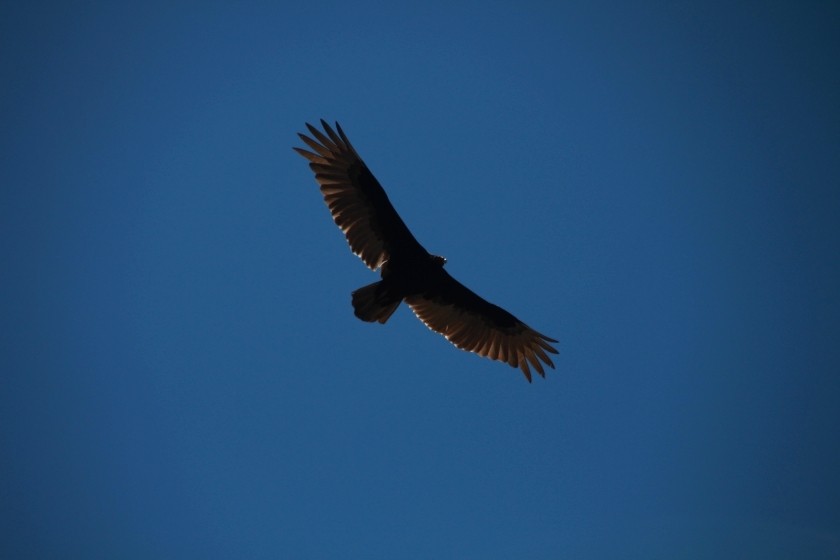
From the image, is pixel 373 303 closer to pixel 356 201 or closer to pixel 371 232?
pixel 371 232

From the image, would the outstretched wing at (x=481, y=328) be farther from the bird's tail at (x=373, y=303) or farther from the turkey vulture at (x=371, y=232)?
the bird's tail at (x=373, y=303)

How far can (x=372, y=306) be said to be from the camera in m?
11.2

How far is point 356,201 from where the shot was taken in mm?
11555

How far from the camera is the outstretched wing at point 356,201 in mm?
11391

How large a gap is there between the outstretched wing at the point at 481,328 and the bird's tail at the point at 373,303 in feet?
2.70

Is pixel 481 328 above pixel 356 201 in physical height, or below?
above

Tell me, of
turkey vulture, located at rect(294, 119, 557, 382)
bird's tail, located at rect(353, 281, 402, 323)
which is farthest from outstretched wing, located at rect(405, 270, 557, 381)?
bird's tail, located at rect(353, 281, 402, 323)

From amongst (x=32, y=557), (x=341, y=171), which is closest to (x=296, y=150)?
(x=341, y=171)

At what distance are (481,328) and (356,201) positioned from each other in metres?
2.81

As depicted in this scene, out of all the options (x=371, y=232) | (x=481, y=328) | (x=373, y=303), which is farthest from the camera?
(x=481, y=328)

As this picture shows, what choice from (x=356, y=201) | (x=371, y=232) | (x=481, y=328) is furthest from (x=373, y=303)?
(x=481, y=328)

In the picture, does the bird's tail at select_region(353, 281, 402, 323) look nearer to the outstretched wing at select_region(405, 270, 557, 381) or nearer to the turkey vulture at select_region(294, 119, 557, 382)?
the turkey vulture at select_region(294, 119, 557, 382)

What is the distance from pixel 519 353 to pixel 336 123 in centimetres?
442

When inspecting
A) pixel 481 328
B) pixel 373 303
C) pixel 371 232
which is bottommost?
pixel 373 303
